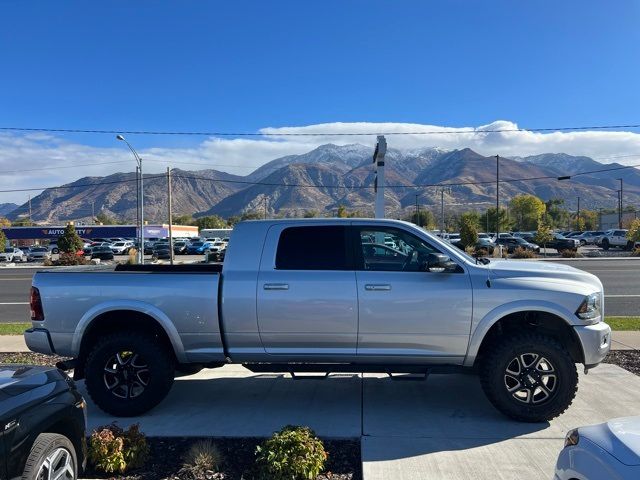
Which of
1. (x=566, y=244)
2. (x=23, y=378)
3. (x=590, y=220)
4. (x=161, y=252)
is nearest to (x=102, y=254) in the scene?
(x=161, y=252)

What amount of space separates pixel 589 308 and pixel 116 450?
14.6 ft

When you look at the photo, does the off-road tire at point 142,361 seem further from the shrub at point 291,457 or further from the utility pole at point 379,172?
the utility pole at point 379,172

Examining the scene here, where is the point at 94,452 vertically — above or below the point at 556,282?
below

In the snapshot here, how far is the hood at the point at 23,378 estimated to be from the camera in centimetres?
304

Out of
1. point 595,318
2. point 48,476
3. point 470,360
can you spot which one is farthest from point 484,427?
point 48,476

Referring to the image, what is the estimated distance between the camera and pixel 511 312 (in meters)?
4.97

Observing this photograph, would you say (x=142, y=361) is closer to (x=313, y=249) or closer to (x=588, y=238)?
(x=313, y=249)

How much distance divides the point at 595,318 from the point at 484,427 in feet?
5.03

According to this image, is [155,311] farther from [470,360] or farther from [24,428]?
[470,360]

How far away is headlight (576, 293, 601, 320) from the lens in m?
4.97

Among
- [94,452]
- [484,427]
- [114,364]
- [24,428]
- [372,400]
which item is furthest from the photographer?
[372,400]

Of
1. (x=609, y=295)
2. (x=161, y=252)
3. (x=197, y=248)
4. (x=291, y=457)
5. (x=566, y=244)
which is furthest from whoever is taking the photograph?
(x=197, y=248)

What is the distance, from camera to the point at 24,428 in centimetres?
291

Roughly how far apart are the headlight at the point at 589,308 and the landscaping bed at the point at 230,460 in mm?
2471
